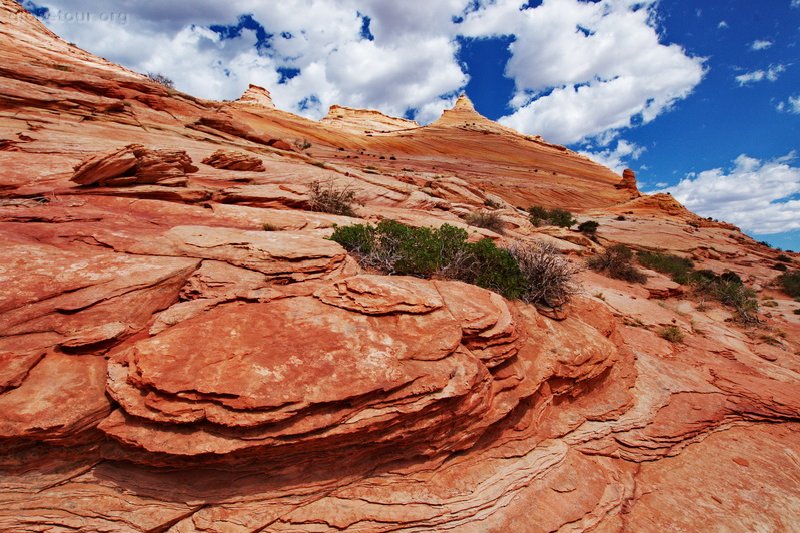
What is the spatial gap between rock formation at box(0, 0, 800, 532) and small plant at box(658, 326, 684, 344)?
0.32 m

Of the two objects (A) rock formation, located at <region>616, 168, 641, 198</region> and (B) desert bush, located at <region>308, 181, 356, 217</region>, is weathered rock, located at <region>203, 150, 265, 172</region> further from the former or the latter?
(A) rock formation, located at <region>616, 168, 641, 198</region>

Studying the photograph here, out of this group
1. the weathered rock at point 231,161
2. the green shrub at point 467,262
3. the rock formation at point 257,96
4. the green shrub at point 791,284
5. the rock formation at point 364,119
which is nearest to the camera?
the green shrub at point 467,262

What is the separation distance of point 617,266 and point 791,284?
12.9m

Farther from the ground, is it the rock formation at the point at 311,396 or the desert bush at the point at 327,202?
the desert bush at the point at 327,202

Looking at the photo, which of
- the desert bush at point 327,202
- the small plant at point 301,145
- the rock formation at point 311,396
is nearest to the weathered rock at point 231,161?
the desert bush at point 327,202

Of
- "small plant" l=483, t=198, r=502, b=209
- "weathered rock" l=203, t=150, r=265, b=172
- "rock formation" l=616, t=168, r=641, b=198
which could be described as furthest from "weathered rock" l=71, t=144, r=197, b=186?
"rock formation" l=616, t=168, r=641, b=198

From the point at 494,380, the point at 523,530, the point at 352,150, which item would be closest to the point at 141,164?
the point at 494,380

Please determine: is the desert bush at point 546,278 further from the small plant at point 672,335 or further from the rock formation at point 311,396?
the small plant at point 672,335

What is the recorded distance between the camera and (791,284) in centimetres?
1838

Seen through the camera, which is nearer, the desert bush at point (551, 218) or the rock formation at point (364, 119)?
the desert bush at point (551, 218)

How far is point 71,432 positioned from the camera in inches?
121

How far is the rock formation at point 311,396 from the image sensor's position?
3.16 meters

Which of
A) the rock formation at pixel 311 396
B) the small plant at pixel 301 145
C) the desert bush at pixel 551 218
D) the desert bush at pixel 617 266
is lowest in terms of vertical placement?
the rock formation at pixel 311 396

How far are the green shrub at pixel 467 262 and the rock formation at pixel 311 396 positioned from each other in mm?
476
